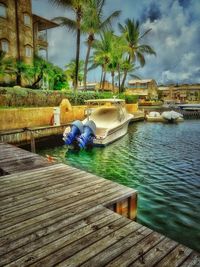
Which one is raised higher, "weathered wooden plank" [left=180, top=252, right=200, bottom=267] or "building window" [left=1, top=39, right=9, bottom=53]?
"building window" [left=1, top=39, right=9, bottom=53]

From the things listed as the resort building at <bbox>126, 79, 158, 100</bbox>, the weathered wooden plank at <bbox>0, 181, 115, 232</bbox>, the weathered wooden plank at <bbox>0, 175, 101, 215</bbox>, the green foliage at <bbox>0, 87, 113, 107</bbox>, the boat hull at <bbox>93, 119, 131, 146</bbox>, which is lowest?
the boat hull at <bbox>93, 119, 131, 146</bbox>

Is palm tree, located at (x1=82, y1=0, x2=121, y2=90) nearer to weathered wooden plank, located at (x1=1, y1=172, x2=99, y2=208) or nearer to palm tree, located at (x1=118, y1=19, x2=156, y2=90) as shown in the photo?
palm tree, located at (x1=118, y1=19, x2=156, y2=90)

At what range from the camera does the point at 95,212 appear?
12.3 ft

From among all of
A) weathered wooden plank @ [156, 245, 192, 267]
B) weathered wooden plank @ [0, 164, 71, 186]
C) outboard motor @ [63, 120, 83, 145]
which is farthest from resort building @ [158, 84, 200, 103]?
weathered wooden plank @ [156, 245, 192, 267]

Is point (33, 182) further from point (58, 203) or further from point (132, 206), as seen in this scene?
point (132, 206)

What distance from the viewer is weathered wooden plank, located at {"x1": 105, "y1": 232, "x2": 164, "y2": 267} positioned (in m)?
2.59

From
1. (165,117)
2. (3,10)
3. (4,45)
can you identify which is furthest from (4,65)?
(165,117)

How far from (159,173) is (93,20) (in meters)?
20.2

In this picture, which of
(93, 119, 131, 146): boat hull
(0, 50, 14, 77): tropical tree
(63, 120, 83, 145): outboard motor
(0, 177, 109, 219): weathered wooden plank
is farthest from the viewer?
(0, 50, 14, 77): tropical tree

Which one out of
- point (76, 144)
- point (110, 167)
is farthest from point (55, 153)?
point (110, 167)

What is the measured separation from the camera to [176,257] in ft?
8.83

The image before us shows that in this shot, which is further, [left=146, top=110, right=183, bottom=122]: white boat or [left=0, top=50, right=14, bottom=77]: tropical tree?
[left=146, top=110, right=183, bottom=122]: white boat

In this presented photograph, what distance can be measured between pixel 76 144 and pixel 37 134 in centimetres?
258

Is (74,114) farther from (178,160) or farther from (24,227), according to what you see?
(24,227)
